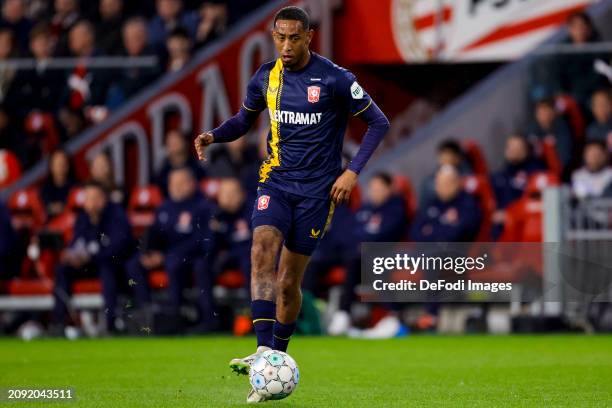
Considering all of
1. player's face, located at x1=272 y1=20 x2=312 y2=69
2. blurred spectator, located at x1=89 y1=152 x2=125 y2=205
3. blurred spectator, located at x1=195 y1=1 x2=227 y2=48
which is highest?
blurred spectator, located at x1=195 y1=1 x2=227 y2=48

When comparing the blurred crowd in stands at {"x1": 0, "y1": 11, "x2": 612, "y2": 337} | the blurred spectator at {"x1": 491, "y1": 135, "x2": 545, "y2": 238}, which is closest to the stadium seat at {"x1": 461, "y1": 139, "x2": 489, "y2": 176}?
the blurred crowd in stands at {"x1": 0, "y1": 11, "x2": 612, "y2": 337}

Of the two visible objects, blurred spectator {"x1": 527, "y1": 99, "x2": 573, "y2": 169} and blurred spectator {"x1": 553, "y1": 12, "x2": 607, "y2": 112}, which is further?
blurred spectator {"x1": 553, "y1": 12, "x2": 607, "y2": 112}

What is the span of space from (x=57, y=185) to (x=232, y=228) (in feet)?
7.81

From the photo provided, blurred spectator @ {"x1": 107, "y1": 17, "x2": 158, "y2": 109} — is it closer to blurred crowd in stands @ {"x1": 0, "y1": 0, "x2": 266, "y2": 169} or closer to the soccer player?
blurred crowd in stands @ {"x1": 0, "y1": 0, "x2": 266, "y2": 169}

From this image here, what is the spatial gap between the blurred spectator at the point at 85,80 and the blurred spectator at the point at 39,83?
180mm

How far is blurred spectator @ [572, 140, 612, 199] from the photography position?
47.5 feet

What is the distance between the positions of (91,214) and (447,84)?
5.10m

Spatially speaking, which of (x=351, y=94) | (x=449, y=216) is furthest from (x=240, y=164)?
(x=351, y=94)

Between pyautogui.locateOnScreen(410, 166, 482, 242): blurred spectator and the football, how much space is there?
7.71 meters

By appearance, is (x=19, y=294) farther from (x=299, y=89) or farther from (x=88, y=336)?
(x=299, y=89)

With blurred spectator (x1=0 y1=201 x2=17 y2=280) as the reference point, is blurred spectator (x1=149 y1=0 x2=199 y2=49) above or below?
above

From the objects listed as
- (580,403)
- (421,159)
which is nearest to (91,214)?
(421,159)

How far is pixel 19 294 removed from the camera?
1569cm

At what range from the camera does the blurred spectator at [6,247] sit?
15789 millimetres
